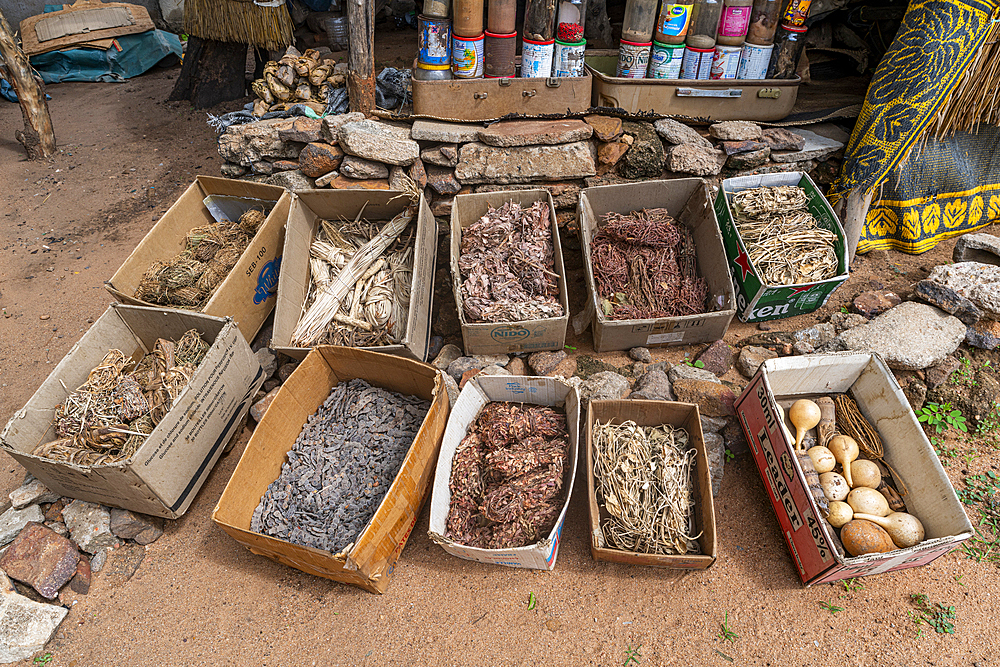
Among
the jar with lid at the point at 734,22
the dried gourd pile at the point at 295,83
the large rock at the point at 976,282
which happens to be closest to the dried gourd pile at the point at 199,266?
the dried gourd pile at the point at 295,83

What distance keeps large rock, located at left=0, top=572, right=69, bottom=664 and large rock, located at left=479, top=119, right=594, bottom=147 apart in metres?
3.96

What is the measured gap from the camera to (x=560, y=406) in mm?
3156

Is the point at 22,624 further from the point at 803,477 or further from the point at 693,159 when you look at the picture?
the point at 693,159

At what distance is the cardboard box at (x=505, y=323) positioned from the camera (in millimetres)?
3248

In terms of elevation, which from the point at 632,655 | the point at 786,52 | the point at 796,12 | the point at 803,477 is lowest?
the point at 632,655

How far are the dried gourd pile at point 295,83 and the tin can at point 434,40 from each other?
1.00 m

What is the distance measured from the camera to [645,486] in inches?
109

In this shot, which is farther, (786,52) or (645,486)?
(786,52)

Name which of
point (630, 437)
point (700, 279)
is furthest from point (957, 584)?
point (700, 279)

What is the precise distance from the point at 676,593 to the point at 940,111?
3841 mm

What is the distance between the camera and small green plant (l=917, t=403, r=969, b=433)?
3195 millimetres

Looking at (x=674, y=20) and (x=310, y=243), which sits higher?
(x=674, y=20)

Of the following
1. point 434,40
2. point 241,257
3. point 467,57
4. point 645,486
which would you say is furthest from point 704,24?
point 241,257

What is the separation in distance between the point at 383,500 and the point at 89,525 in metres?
1.87
